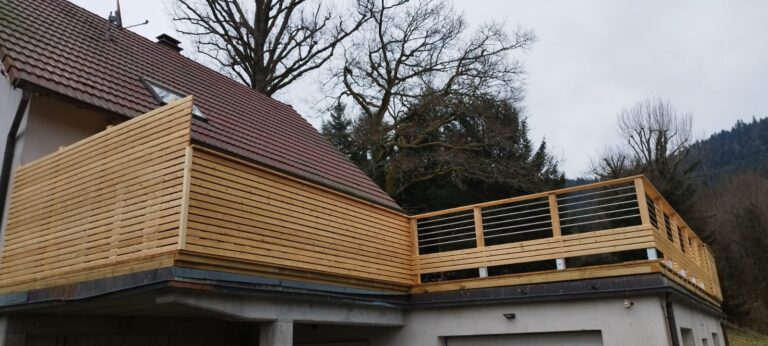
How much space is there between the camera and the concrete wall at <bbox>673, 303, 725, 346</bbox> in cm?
799

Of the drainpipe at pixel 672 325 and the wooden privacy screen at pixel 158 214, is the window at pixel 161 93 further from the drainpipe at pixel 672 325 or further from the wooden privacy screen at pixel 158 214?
the drainpipe at pixel 672 325

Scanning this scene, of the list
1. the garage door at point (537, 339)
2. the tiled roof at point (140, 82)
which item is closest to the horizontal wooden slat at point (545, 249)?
the garage door at point (537, 339)

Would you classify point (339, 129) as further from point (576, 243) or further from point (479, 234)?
point (576, 243)

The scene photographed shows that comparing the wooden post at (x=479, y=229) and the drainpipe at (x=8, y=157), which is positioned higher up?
the drainpipe at (x=8, y=157)

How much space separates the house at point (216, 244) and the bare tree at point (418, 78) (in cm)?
720

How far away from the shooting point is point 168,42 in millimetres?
13070

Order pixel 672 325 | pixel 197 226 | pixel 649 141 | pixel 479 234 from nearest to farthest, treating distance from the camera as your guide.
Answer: pixel 197 226, pixel 672 325, pixel 479 234, pixel 649 141

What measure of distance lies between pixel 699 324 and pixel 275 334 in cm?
801

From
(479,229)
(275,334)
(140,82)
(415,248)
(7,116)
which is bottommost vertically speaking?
(275,334)

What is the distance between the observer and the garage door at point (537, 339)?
7.72 metres

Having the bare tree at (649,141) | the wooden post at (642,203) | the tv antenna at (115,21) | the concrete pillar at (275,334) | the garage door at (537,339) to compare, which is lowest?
the garage door at (537,339)

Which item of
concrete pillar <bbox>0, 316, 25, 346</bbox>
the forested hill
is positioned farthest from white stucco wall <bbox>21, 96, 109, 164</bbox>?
the forested hill

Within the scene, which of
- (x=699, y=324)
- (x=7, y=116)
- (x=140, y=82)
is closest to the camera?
(x=7, y=116)

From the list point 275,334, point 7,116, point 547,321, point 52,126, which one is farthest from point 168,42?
point 547,321
